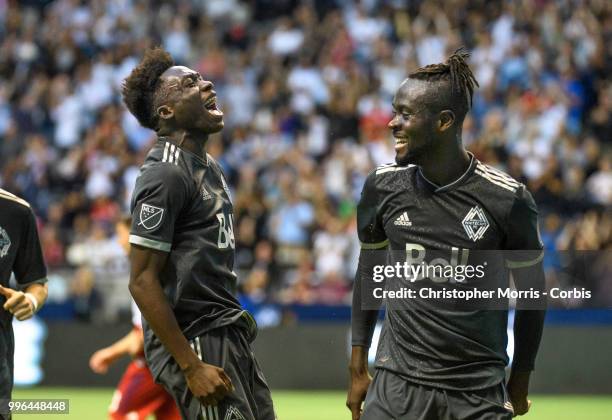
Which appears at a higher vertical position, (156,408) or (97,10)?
(97,10)

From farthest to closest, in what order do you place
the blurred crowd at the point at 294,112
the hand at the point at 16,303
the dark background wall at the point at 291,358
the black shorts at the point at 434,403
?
the blurred crowd at the point at 294,112
the dark background wall at the point at 291,358
the hand at the point at 16,303
the black shorts at the point at 434,403

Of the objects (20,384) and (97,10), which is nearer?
(20,384)

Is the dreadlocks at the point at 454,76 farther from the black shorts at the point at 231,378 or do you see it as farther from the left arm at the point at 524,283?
the black shorts at the point at 231,378

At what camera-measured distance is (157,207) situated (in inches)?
200

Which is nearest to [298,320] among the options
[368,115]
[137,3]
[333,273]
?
[333,273]

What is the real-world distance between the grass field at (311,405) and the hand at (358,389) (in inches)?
266

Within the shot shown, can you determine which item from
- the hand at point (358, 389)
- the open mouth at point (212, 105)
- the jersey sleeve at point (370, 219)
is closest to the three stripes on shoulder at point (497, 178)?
the jersey sleeve at point (370, 219)

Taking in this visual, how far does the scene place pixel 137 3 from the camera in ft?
68.5

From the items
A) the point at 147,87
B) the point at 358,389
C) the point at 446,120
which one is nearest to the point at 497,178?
the point at 446,120

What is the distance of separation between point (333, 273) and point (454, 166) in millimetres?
9703

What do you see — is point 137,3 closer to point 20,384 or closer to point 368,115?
point 368,115

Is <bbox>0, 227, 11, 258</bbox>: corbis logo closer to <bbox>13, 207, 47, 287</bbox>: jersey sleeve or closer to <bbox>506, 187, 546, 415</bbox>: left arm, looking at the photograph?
<bbox>13, 207, 47, 287</bbox>: jersey sleeve

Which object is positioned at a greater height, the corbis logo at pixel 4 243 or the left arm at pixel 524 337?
the corbis logo at pixel 4 243

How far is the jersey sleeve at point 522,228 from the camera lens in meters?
5.09
